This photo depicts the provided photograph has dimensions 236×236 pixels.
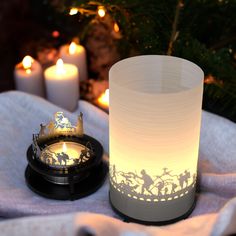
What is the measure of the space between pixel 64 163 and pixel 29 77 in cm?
45

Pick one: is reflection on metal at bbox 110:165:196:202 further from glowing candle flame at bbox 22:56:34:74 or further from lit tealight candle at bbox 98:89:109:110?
glowing candle flame at bbox 22:56:34:74

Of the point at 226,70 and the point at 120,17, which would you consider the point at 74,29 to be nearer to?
the point at 120,17

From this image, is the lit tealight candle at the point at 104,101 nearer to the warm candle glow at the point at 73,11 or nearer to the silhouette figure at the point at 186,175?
the warm candle glow at the point at 73,11

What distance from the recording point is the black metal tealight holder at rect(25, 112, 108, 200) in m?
0.67

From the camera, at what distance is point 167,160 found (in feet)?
1.96

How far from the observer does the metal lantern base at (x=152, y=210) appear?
0.63m

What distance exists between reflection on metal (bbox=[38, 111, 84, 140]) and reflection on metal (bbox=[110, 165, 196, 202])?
12cm

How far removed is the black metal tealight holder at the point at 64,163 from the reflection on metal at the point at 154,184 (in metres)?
0.07

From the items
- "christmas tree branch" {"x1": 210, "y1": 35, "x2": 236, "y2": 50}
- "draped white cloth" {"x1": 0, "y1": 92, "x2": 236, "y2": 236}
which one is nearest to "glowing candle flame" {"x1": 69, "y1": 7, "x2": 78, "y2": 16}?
"draped white cloth" {"x1": 0, "y1": 92, "x2": 236, "y2": 236}

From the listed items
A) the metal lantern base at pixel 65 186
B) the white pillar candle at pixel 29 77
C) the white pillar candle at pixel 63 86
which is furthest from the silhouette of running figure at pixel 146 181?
the white pillar candle at pixel 29 77

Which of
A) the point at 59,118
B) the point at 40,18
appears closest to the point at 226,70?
the point at 59,118

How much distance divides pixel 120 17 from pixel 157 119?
359 mm

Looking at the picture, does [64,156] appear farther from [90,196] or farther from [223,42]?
[223,42]

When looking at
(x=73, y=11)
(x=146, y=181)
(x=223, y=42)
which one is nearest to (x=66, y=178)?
(x=146, y=181)
